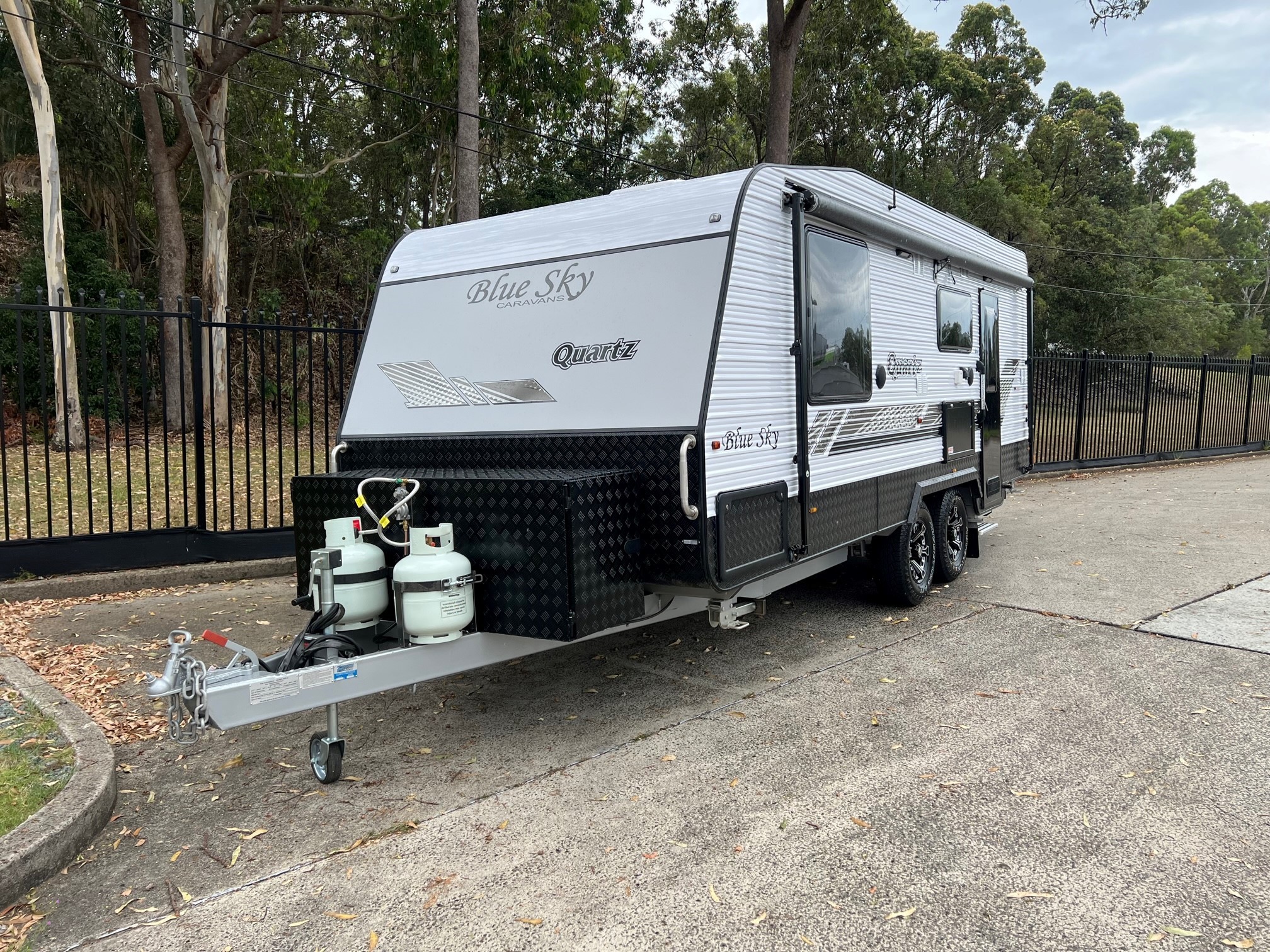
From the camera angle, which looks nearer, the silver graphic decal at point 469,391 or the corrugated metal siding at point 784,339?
the corrugated metal siding at point 784,339

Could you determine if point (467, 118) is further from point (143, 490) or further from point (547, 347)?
point (547, 347)

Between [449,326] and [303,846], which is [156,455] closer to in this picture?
[449,326]

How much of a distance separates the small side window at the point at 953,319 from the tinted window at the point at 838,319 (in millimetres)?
1434

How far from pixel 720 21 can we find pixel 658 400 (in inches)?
942

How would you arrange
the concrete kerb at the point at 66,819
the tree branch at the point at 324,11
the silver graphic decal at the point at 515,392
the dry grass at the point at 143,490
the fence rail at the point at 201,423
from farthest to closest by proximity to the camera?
1. the tree branch at the point at 324,11
2. the dry grass at the point at 143,490
3. the fence rail at the point at 201,423
4. the silver graphic decal at the point at 515,392
5. the concrete kerb at the point at 66,819

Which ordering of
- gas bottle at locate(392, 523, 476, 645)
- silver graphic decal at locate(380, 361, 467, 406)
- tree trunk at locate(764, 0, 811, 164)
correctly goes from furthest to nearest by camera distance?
tree trunk at locate(764, 0, 811, 164) → silver graphic decal at locate(380, 361, 467, 406) → gas bottle at locate(392, 523, 476, 645)

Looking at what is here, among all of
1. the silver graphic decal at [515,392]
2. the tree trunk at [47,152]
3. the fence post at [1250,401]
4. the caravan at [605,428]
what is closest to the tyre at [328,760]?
the caravan at [605,428]

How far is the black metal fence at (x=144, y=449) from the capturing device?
641 cm

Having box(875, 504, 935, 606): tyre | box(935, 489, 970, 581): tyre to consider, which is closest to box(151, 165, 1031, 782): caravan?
box(875, 504, 935, 606): tyre

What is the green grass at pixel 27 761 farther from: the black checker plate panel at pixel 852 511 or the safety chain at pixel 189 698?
the black checker plate panel at pixel 852 511

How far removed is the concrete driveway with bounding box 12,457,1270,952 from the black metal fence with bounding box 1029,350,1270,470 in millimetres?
10117

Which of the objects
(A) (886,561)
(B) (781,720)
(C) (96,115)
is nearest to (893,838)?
(B) (781,720)

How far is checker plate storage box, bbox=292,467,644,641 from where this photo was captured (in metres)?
3.57

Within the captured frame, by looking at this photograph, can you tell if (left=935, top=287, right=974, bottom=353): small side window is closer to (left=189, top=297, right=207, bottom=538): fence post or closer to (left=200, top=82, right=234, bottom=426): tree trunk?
(left=189, top=297, right=207, bottom=538): fence post
